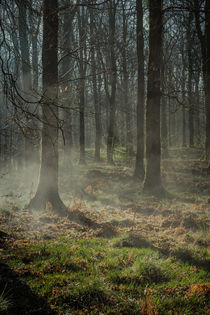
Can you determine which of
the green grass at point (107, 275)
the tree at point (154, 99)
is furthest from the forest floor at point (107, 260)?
the tree at point (154, 99)

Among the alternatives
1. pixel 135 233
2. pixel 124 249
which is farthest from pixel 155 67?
pixel 124 249

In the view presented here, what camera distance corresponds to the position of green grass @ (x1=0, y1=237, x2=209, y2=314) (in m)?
2.92

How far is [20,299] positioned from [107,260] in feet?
5.45

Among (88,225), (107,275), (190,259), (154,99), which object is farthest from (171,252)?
(154,99)

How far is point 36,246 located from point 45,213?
2507mm

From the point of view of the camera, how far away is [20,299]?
281 centimetres

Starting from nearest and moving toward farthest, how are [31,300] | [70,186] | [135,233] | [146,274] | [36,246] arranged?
[31,300] < [146,274] < [36,246] < [135,233] < [70,186]

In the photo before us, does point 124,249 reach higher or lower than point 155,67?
lower

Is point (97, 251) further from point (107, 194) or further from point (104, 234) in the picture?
point (107, 194)

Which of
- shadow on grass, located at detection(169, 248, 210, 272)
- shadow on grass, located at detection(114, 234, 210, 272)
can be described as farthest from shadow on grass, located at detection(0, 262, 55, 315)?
shadow on grass, located at detection(169, 248, 210, 272)

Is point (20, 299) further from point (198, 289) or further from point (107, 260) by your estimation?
point (198, 289)

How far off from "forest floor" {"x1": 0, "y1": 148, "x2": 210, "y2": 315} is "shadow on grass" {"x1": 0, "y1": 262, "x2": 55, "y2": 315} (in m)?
0.01

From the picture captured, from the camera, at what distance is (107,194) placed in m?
10.3

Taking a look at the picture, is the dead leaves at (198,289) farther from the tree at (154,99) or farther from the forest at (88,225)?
the tree at (154,99)
